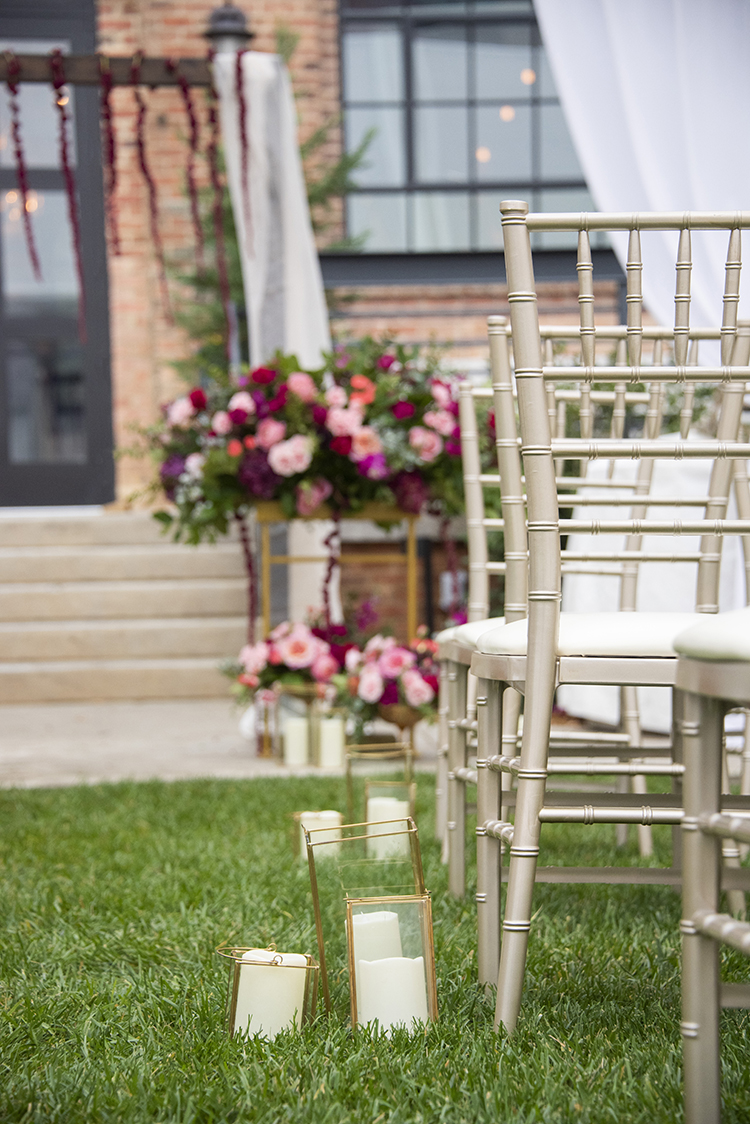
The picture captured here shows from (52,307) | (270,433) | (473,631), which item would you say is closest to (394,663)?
(270,433)

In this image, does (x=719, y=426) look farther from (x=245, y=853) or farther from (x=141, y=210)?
(x=141, y=210)

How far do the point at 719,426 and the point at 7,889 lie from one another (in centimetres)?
137

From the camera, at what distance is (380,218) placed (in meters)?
7.31

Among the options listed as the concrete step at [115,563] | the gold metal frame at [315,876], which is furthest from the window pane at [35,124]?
the gold metal frame at [315,876]

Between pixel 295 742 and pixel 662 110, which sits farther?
pixel 295 742

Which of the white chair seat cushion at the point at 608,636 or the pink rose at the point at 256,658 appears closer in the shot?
the white chair seat cushion at the point at 608,636

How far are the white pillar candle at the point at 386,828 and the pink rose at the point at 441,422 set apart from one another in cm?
157

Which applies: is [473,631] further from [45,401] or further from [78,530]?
[45,401]

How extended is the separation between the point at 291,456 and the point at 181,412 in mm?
487

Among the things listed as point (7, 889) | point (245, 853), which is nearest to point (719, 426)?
point (245, 853)

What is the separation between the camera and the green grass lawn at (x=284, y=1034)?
1093 mm

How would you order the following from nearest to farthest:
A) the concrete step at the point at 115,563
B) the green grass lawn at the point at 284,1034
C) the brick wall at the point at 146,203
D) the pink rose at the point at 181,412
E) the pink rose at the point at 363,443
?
the green grass lawn at the point at 284,1034
the pink rose at the point at 363,443
the pink rose at the point at 181,412
the concrete step at the point at 115,563
the brick wall at the point at 146,203

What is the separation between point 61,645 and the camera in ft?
16.9

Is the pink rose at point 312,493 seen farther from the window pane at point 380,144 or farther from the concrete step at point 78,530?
the window pane at point 380,144
